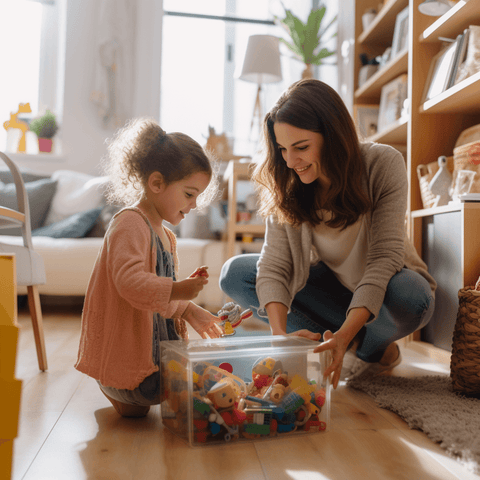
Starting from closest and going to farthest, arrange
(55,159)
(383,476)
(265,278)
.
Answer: (383,476) → (265,278) → (55,159)

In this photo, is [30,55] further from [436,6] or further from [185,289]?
[185,289]

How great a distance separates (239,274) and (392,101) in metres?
1.40

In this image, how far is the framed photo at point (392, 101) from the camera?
2.20 meters

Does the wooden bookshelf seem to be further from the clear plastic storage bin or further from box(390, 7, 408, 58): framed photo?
the clear plastic storage bin

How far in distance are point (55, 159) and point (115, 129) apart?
1.42ft

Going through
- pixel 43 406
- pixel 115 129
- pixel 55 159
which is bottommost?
pixel 43 406

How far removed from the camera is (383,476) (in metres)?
0.72

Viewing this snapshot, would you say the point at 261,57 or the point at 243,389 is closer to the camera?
the point at 243,389

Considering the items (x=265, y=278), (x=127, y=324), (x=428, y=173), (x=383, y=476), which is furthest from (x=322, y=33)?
(x=383, y=476)

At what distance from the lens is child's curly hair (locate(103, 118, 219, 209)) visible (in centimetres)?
101

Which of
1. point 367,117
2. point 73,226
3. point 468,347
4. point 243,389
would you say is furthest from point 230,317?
point 367,117

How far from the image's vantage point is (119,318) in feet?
3.09

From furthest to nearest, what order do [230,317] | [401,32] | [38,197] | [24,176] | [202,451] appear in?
[24,176] < [38,197] < [401,32] < [230,317] < [202,451]

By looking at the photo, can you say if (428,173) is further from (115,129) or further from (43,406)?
(115,129)
